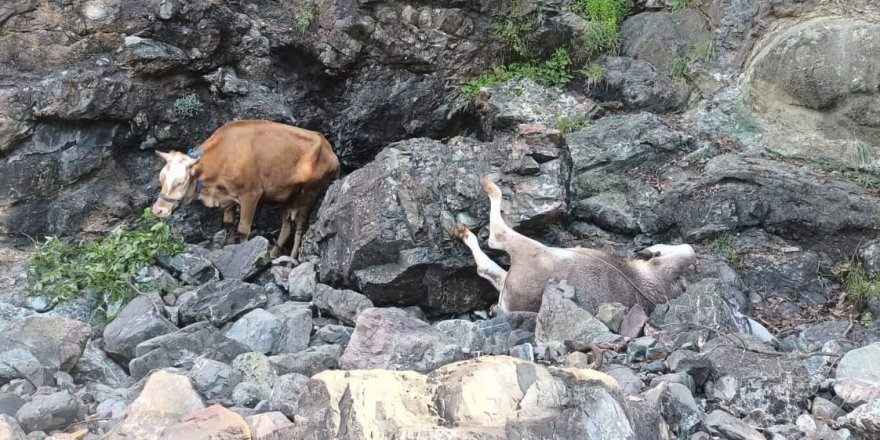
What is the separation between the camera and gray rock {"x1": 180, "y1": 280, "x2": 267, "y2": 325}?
698 cm

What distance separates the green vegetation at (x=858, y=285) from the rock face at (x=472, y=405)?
4477 millimetres

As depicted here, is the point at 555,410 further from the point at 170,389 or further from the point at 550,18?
the point at 550,18

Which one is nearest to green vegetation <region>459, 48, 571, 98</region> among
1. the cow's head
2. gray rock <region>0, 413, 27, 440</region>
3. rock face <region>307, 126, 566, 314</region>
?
rock face <region>307, 126, 566, 314</region>

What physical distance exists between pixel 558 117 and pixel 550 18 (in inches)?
59.4

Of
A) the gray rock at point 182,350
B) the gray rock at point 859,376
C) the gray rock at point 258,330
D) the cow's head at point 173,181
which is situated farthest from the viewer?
the cow's head at point 173,181

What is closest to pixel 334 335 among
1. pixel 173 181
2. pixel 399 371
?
pixel 399 371

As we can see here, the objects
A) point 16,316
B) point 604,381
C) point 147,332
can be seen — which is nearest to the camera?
point 604,381

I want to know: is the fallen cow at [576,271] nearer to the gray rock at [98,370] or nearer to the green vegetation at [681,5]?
the gray rock at [98,370]

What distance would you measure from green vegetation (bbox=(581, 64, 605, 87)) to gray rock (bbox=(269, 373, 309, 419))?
6.80 m

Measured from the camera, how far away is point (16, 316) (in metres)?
7.06

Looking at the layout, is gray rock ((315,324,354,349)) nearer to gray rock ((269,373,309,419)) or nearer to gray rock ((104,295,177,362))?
gray rock ((104,295,177,362))

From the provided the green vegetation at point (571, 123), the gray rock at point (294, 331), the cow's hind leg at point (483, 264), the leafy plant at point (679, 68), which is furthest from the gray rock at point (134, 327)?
the leafy plant at point (679, 68)

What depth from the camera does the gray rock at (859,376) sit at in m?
5.03

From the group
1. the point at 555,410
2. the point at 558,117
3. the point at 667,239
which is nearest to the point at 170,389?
the point at 555,410
